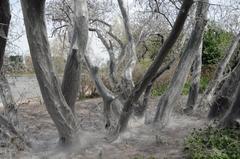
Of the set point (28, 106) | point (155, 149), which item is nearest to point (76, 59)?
point (155, 149)

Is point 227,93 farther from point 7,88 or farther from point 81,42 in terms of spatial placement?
point 7,88

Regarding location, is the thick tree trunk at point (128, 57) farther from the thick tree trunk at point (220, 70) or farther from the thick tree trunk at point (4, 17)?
the thick tree trunk at point (4, 17)

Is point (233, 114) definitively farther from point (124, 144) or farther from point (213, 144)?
point (124, 144)

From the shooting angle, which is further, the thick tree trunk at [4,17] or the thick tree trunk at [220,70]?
the thick tree trunk at [220,70]

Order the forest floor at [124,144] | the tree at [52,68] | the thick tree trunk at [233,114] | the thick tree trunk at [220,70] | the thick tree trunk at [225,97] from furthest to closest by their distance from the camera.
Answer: the thick tree trunk at [220,70] → the thick tree trunk at [225,97] → the thick tree trunk at [233,114] → the forest floor at [124,144] → the tree at [52,68]

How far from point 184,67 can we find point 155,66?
1754 millimetres

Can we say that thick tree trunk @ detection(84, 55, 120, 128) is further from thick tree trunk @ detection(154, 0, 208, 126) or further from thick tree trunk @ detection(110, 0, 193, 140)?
thick tree trunk @ detection(154, 0, 208, 126)

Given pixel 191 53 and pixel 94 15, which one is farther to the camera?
pixel 94 15

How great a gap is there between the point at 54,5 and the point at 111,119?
3.74m

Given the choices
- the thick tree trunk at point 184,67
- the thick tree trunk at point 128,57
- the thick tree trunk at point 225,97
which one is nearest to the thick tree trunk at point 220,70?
the thick tree trunk at point 225,97

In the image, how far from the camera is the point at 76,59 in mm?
6562

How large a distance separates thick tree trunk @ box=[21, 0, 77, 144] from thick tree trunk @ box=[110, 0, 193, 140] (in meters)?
0.95

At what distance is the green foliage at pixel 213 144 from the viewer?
20.7 ft

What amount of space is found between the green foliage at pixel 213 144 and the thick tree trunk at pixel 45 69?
2.21m
